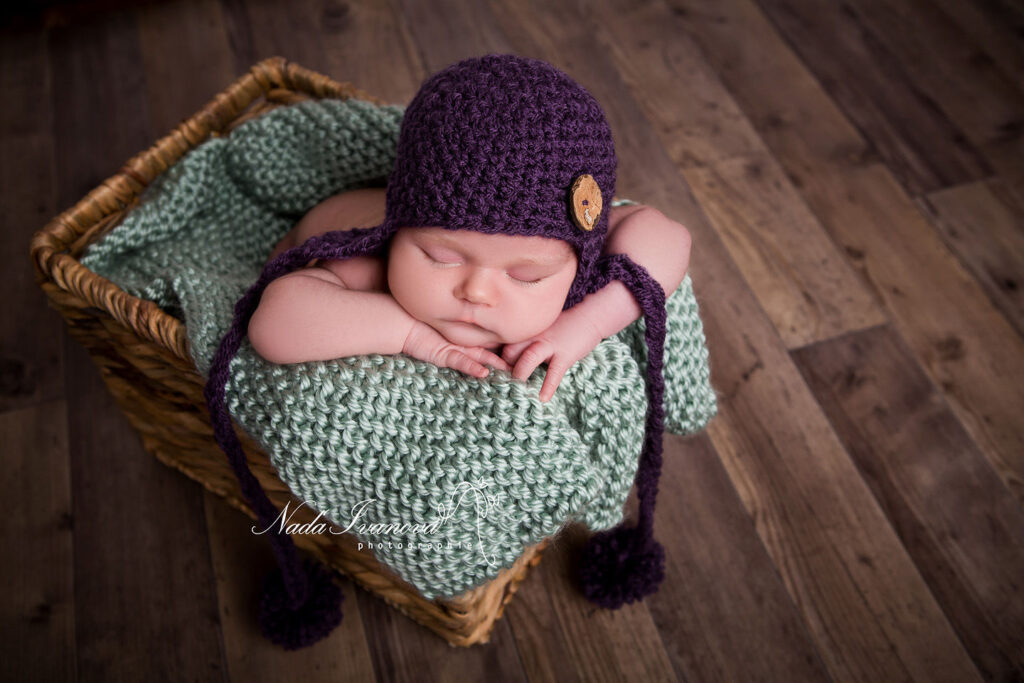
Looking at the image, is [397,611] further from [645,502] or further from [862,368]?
[862,368]

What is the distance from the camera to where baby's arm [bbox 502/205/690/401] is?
2.76ft

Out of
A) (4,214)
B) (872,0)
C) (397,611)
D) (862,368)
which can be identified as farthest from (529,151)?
(872,0)

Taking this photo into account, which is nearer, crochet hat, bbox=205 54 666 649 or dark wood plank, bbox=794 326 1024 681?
crochet hat, bbox=205 54 666 649

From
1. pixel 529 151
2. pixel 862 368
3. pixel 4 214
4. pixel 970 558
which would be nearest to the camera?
pixel 529 151

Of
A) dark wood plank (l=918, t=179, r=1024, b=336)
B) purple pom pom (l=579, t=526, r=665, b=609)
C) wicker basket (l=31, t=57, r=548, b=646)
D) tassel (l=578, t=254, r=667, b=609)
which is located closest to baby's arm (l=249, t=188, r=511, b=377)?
wicker basket (l=31, t=57, r=548, b=646)

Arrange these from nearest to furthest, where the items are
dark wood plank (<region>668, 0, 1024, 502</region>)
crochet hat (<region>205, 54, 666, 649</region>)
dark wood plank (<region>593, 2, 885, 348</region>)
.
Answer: crochet hat (<region>205, 54, 666, 649</region>) < dark wood plank (<region>668, 0, 1024, 502</region>) < dark wood plank (<region>593, 2, 885, 348</region>)

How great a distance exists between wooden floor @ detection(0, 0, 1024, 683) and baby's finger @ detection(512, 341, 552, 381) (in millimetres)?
422

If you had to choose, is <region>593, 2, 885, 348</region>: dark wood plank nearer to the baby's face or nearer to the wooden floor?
the wooden floor

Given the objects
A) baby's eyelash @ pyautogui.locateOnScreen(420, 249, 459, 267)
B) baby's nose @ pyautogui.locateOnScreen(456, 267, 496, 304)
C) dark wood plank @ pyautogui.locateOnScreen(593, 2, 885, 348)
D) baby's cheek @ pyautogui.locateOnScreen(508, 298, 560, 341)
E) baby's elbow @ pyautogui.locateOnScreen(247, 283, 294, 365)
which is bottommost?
dark wood plank @ pyautogui.locateOnScreen(593, 2, 885, 348)

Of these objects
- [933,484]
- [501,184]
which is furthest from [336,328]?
[933,484]

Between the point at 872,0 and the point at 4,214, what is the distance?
184 centimetres

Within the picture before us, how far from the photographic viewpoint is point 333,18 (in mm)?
1774

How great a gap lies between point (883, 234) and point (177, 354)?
120cm

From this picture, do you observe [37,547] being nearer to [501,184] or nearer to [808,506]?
[501,184]
